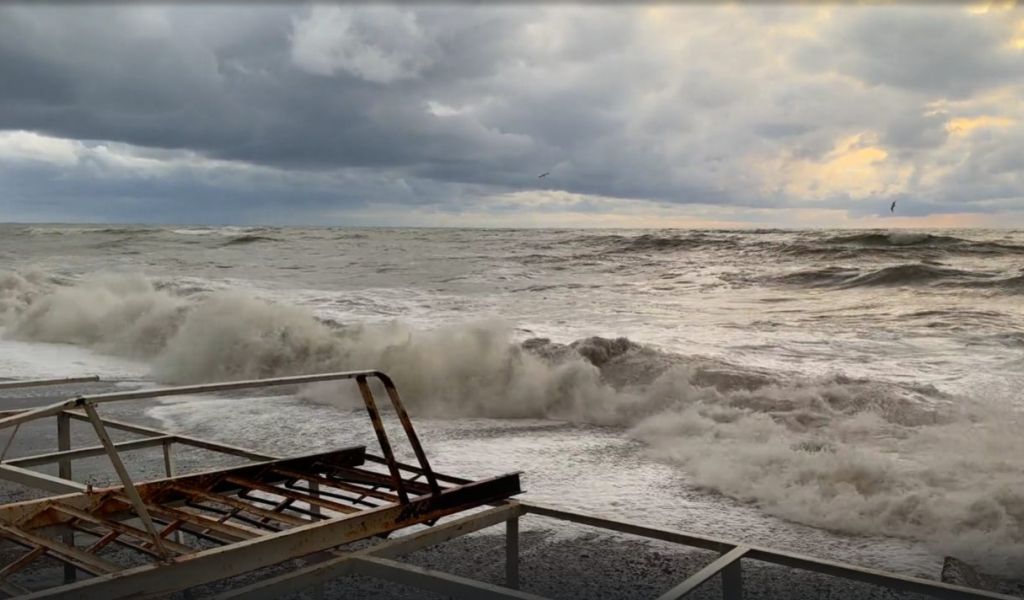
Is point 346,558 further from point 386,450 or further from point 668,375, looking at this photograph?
point 668,375

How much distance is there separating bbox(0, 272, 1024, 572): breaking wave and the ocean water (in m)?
0.03

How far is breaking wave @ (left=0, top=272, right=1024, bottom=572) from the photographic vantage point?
5.75 metres

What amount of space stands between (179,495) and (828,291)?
62.9 feet

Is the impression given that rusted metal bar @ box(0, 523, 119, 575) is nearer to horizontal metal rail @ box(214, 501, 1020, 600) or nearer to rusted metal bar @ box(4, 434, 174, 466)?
horizontal metal rail @ box(214, 501, 1020, 600)

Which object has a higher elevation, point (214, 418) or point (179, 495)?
point (179, 495)

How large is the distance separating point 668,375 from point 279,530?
23.4 ft

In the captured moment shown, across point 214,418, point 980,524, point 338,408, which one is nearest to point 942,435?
point 980,524

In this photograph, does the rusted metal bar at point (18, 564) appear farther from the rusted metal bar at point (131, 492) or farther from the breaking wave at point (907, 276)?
the breaking wave at point (907, 276)

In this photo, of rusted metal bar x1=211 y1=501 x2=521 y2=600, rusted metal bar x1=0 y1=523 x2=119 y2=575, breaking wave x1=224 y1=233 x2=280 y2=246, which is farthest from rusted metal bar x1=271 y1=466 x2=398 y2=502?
breaking wave x1=224 y1=233 x2=280 y2=246

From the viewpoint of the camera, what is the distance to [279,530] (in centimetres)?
319

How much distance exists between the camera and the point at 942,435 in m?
7.42

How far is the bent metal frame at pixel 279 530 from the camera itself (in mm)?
2441

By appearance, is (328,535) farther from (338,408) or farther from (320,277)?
(320,277)

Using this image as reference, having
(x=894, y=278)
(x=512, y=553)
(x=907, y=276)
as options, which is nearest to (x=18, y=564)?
(x=512, y=553)
